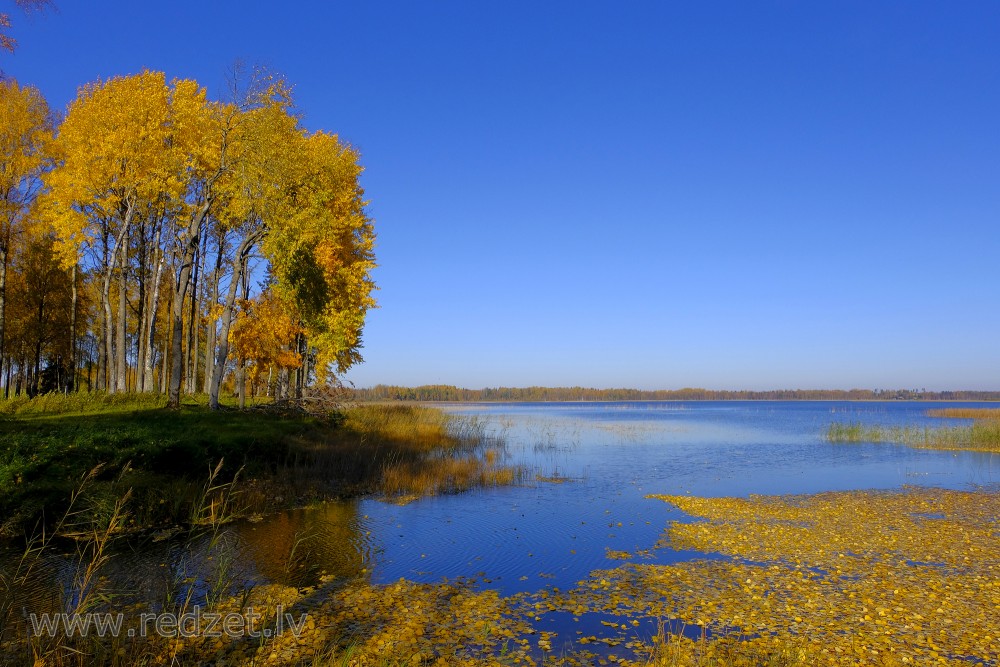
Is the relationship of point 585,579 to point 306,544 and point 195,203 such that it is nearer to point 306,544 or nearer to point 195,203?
point 306,544

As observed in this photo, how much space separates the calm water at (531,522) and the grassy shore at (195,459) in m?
1.37

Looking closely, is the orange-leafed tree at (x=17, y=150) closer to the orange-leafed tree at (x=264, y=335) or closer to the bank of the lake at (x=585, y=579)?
the orange-leafed tree at (x=264, y=335)

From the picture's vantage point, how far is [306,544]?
495 inches

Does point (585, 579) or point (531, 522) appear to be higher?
point (585, 579)

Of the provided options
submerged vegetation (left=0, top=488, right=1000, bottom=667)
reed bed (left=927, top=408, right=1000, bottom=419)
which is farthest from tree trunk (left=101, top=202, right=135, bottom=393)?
reed bed (left=927, top=408, right=1000, bottom=419)

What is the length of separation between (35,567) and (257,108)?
841 inches

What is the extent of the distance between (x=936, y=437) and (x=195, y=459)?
137ft

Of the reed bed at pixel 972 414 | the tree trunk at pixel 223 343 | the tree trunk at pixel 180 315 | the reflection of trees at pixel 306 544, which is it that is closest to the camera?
the reflection of trees at pixel 306 544

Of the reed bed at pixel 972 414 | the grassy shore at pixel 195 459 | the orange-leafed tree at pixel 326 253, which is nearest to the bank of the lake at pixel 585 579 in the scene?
the grassy shore at pixel 195 459

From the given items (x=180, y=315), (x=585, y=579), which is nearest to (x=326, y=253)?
(x=180, y=315)

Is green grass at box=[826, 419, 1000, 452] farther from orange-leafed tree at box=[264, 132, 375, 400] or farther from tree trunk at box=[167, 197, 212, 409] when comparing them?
tree trunk at box=[167, 197, 212, 409]

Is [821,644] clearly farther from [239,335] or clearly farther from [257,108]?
[239,335]

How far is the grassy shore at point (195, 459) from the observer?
41.2 ft

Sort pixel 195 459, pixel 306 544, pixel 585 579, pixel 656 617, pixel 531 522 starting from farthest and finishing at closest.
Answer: pixel 195 459
pixel 531 522
pixel 306 544
pixel 585 579
pixel 656 617
